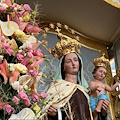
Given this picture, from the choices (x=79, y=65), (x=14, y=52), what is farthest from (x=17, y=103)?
(x=79, y=65)

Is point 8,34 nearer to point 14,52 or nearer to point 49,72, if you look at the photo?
point 14,52

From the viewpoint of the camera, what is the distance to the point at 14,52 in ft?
4.06

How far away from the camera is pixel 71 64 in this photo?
7.54ft

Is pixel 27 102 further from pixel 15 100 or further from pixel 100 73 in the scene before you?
pixel 100 73

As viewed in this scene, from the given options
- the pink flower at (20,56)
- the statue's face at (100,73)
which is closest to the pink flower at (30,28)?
the pink flower at (20,56)

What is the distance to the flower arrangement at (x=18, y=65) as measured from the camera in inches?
42.9

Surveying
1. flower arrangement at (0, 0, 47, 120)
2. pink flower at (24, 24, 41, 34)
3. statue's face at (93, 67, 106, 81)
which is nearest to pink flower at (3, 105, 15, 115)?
flower arrangement at (0, 0, 47, 120)

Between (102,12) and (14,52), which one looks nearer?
(14,52)

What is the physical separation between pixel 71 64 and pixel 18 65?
1.16 meters

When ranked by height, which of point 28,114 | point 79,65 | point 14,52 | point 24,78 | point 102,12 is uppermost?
point 102,12

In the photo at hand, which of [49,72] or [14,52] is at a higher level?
[49,72]

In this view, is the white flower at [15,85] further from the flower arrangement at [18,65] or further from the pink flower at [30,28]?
the pink flower at [30,28]

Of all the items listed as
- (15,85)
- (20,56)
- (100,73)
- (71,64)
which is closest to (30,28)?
(20,56)

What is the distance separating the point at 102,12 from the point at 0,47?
1.67 m
